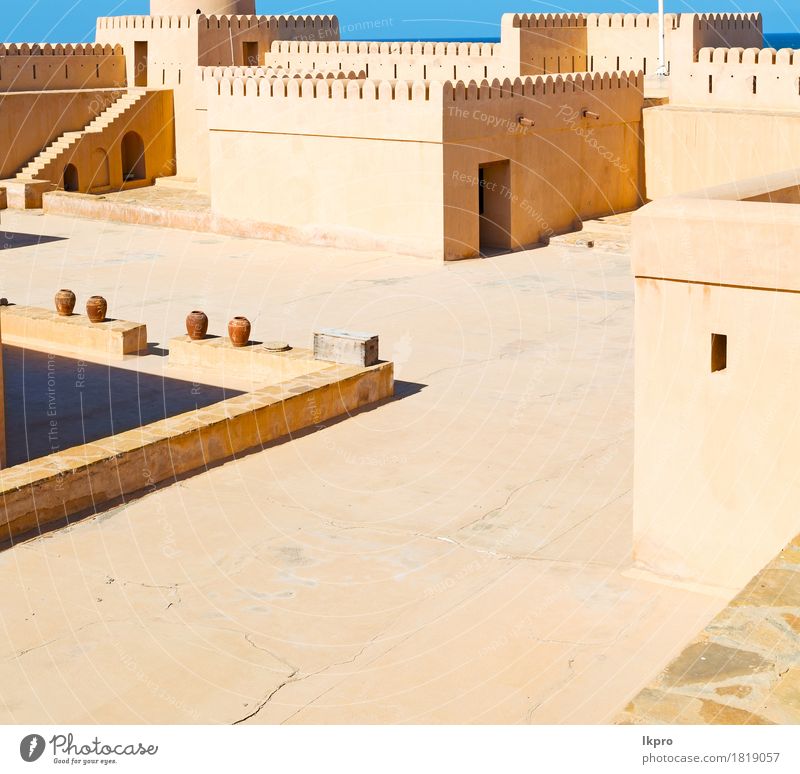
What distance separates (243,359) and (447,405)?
6.87 ft

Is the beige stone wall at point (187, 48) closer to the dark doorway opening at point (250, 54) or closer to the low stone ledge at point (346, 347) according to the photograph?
the dark doorway opening at point (250, 54)

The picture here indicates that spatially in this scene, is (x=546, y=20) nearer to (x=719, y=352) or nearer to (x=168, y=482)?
(x=168, y=482)

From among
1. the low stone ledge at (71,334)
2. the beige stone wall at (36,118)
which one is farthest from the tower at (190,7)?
the low stone ledge at (71,334)

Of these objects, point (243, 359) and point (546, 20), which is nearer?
point (243, 359)

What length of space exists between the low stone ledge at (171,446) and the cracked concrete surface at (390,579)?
0.58ft

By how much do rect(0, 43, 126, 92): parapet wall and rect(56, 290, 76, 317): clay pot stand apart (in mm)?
13907

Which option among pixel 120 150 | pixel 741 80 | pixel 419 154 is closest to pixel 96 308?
pixel 419 154

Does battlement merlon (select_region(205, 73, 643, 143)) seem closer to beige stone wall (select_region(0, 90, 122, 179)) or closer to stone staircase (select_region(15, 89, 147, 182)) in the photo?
stone staircase (select_region(15, 89, 147, 182))

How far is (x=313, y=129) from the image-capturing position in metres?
19.3

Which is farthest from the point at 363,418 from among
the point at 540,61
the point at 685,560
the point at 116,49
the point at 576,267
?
the point at 116,49

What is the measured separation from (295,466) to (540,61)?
1747 centimetres

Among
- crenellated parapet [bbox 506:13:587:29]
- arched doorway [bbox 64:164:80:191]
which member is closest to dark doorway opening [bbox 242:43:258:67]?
arched doorway [bbox 64:164:80:191]

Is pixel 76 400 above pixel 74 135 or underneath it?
underneath

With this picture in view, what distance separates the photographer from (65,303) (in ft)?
44.9
